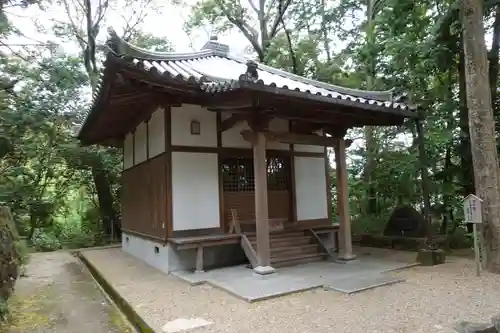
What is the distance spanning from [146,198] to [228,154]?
8.16 ft

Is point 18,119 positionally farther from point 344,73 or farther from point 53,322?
point 344,73

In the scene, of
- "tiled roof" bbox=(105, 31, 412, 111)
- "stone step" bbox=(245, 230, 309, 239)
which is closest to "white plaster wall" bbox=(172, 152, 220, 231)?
"stone step" bbox=(245, 230, 309, 239)

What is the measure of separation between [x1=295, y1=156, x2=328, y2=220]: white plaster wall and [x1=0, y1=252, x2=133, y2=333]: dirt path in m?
4.48

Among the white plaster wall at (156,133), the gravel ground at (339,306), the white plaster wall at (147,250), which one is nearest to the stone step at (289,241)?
the white plaster wall at (147,250)

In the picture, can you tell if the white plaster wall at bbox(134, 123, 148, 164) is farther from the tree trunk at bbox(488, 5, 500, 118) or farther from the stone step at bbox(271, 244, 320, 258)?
the tree trunk at bbox(488, 5, 500, 118)

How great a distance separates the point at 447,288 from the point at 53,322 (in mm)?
5328

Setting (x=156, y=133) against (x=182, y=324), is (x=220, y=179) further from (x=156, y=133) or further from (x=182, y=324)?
(x=182, y=324)

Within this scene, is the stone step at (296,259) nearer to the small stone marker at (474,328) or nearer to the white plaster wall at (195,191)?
the white plaster wall at (195,191)

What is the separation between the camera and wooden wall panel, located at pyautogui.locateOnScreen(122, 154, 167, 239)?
721cm

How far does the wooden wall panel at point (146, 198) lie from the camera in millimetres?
7215

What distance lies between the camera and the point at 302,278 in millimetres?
5820

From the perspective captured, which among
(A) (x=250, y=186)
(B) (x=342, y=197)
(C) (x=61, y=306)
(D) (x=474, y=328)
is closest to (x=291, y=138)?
(A) (x=250, y=186)

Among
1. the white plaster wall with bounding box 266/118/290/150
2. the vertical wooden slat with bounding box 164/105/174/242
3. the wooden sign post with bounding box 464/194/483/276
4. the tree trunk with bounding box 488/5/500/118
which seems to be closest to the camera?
the wooden sign post with bounding box 464/194/483/276

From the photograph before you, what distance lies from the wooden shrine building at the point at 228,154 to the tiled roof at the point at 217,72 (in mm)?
30
